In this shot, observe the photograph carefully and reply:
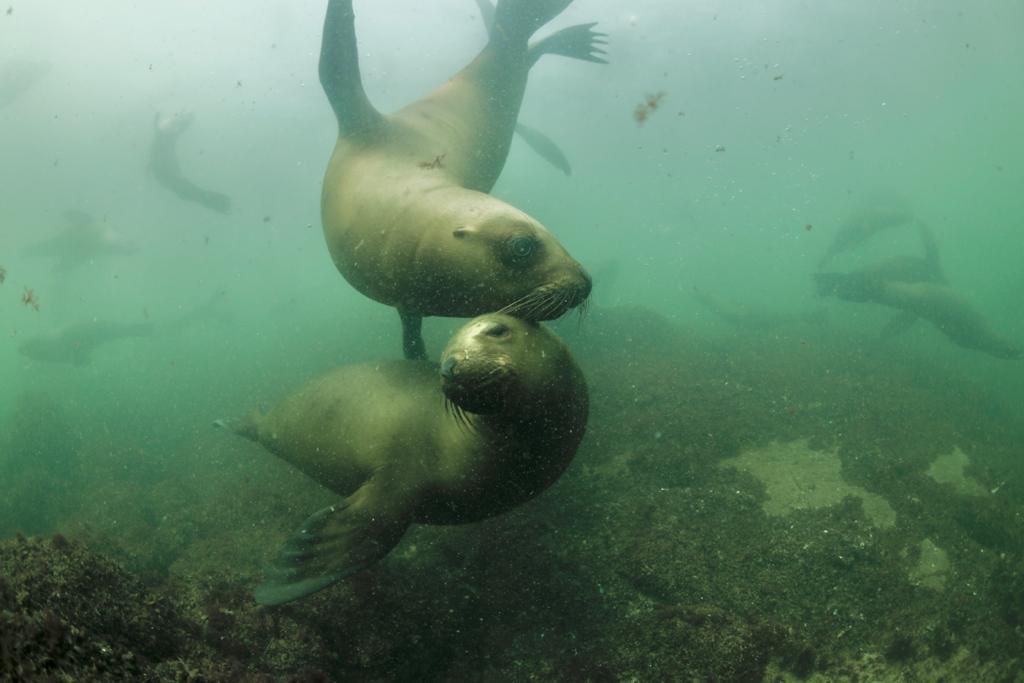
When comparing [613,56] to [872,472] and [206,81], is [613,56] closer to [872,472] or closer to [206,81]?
[206,81]

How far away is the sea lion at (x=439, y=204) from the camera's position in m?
2.79

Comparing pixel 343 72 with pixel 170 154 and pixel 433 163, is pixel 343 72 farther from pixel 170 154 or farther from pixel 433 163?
pixel 170 154

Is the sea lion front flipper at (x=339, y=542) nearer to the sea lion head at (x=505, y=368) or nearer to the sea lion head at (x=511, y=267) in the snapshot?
the sea lion head at (x=505, y=368)

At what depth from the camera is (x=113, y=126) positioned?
23344 millimetres

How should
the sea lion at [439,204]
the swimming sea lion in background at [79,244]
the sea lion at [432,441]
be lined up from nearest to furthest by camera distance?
1. the sea lion at [432,441]
2. the sea lion at [439,204]
3. the swimming sea lion in background at [79,244]

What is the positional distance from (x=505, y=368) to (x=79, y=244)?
112 ft

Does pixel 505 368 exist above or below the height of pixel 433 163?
below

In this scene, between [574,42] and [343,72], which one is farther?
[574,42]

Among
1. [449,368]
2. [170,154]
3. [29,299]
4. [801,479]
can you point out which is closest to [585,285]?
[449,368]

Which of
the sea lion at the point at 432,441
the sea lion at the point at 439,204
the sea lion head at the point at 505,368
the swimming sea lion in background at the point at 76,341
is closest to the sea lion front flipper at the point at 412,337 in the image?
the sea lion at the point at 439,204

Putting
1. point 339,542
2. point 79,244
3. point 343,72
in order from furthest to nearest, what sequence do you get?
point 79,244, point 343,72, point 339,542

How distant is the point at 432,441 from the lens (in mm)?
3035

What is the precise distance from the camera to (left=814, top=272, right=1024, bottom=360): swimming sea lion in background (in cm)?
1266

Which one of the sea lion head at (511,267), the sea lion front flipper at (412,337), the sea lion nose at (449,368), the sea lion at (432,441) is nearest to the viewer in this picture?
the sea lion nose at (449,368)
